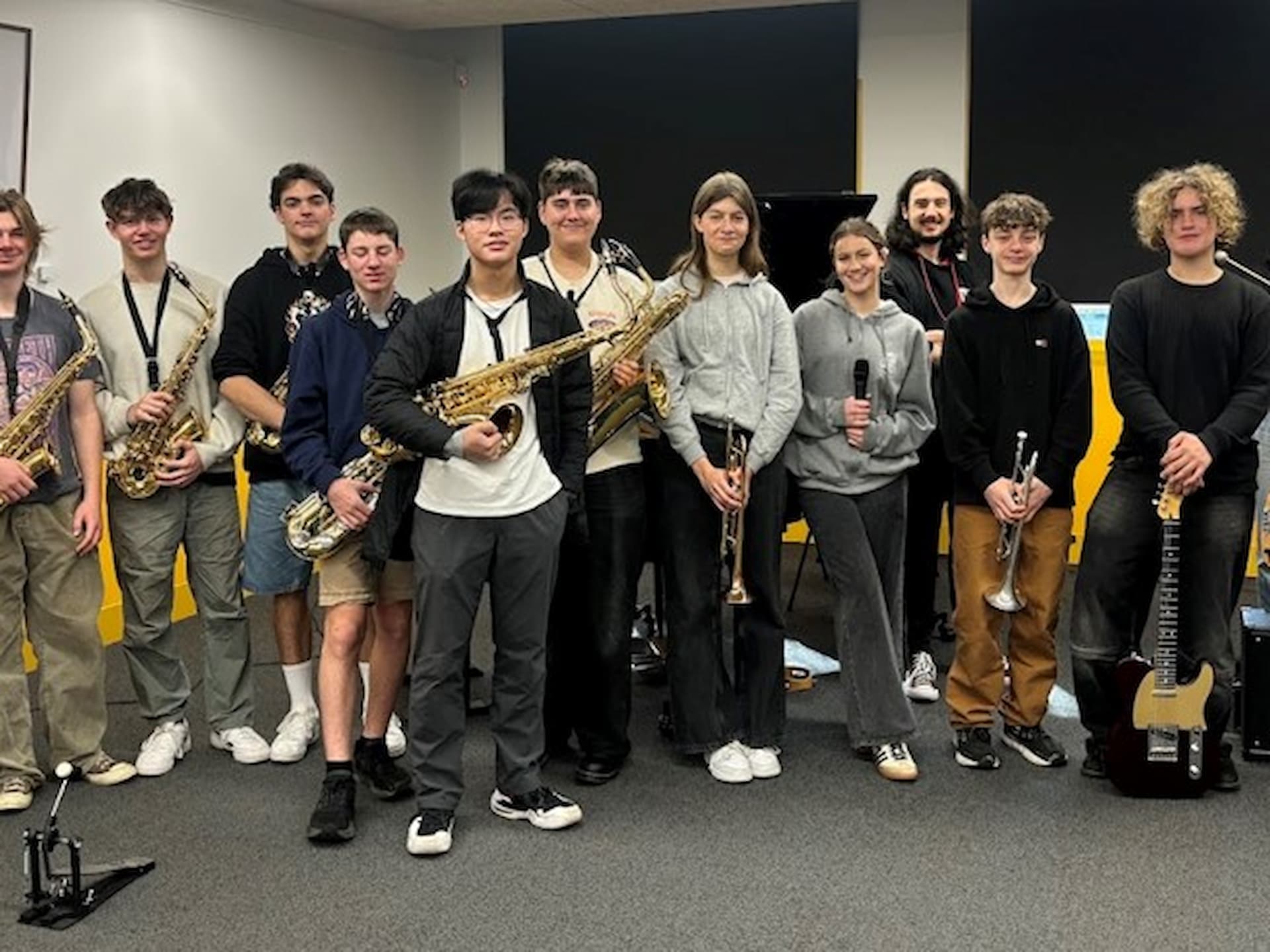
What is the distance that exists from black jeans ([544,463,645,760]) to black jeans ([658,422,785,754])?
12 centimetres

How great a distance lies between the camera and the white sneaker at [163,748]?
4016 mm

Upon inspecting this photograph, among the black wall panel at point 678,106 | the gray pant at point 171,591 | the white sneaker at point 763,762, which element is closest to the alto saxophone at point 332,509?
the gray pant at point 171,591

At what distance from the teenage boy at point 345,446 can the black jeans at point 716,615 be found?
29.9 inches

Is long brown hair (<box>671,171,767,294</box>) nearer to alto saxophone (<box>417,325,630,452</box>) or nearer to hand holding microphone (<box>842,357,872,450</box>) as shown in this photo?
hand holding microphone (<box>842,357,872,450</box>)

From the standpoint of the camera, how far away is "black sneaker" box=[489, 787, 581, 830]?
358cm

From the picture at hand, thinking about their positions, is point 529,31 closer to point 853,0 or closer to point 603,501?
point 853,0

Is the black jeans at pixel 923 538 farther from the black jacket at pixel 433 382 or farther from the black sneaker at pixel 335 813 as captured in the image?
the black sneaker at pixel 335 813

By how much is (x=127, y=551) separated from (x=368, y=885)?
136 cm

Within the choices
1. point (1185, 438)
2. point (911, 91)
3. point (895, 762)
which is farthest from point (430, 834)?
point (911, 91)

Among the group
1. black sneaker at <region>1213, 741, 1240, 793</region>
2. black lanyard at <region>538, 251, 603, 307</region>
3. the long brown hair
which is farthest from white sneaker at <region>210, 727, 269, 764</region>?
black sneaker at <region>1213, 741, 1240, 793</region>

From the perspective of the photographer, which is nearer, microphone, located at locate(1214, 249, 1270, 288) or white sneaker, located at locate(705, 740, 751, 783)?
microphone, located at locate(1214, 249, 1270, 288)

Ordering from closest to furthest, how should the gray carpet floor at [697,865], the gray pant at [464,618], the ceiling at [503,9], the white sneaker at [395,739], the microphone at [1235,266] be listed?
1. the gray carpet floor at [697,865]
2. the gray pant at [464,618]
3. the microphone at [1235,266]
4. the white sneaker at [395,739]
5. the ceiling at [503,9]

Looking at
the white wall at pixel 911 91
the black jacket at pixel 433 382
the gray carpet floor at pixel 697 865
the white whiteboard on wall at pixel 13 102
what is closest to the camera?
the gray carpet floor at pixel 697 865

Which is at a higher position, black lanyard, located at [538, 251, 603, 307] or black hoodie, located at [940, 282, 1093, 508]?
black lanyard, located at [538, 251, 603, 307]
